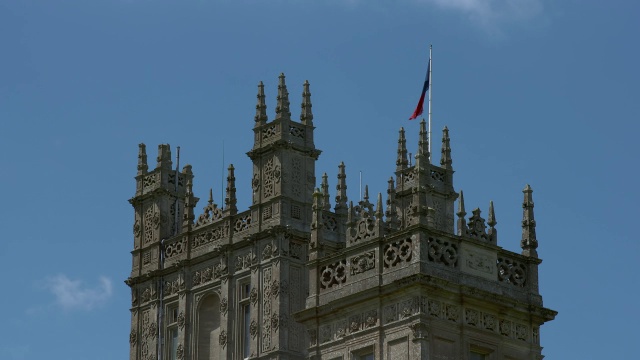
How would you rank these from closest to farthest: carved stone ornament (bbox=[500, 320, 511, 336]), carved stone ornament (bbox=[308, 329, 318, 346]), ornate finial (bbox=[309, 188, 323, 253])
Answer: carved stone ornament (bbox=[500, 320, 511, 336]), carved stone ornament (bbox=[308, 329, 318, 346]), ornate finial (bbox=[309, 188, 323, 253])

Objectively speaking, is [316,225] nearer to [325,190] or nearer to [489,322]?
[489,322]

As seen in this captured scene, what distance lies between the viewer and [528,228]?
60156mm

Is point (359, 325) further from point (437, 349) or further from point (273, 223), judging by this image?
point (273, 223)

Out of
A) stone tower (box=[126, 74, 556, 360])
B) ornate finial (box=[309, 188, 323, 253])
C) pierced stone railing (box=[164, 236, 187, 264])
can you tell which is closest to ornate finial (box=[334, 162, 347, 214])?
stone tower (box=[126, 74, 556, 360])

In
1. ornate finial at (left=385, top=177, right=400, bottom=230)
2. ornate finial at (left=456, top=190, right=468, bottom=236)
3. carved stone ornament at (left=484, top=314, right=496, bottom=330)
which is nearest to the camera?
carved stone ornament at (left=484, top=314, right=496, bottom=330)

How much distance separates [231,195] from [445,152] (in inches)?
326

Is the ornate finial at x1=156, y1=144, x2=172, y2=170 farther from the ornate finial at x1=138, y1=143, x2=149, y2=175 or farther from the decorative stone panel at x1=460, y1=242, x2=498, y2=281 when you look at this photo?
the decorative stone panel at x1=460, y1=242, x2=498, y2=281

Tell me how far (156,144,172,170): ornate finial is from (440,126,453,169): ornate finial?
1107 cm

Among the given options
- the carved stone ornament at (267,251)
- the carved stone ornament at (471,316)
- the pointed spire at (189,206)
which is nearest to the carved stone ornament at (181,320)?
the pointed spire at (189,206)

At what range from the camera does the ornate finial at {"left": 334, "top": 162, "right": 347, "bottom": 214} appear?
7725cm

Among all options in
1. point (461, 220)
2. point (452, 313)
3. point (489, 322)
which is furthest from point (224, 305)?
point (452, 313)

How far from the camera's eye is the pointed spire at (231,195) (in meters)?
78.6

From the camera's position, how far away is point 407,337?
5616 cm

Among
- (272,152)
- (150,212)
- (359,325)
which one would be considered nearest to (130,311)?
(150,212)
